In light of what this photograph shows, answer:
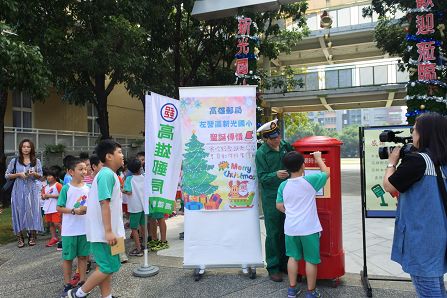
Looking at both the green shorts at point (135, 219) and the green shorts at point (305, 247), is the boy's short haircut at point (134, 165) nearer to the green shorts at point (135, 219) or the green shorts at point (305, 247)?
the green shorts at point (135, 219)

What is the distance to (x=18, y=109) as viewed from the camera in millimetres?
14602

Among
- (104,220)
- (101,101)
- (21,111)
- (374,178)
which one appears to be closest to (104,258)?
(104,220)

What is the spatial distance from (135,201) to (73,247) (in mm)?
1695

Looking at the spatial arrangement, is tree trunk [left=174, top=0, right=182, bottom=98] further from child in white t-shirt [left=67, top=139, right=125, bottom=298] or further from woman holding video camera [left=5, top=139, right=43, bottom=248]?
child in white t-shirt [left=67, top=139, right=125, bottom=298]

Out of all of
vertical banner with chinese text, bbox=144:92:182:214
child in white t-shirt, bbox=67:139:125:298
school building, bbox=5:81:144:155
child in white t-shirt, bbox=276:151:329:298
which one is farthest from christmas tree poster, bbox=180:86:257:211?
school building, bbox=5:81:144:155

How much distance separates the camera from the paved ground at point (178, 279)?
13.3 ft

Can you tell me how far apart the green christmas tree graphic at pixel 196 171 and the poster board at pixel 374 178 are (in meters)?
1.66

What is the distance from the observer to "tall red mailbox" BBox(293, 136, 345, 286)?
4.01 metres

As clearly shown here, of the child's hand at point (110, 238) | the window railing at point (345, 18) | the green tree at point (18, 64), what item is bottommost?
the child's hand at point (110, 238)

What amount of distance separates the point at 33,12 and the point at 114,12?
7.15 ft

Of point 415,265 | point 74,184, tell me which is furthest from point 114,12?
point 415,265

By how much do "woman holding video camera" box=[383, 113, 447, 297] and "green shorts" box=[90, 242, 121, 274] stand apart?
2405 mm


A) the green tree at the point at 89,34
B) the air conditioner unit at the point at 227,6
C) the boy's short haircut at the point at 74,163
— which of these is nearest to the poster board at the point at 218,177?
the boy's short haircut at the point at 74,163

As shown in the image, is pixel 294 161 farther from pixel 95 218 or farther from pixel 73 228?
pixel 73 228
